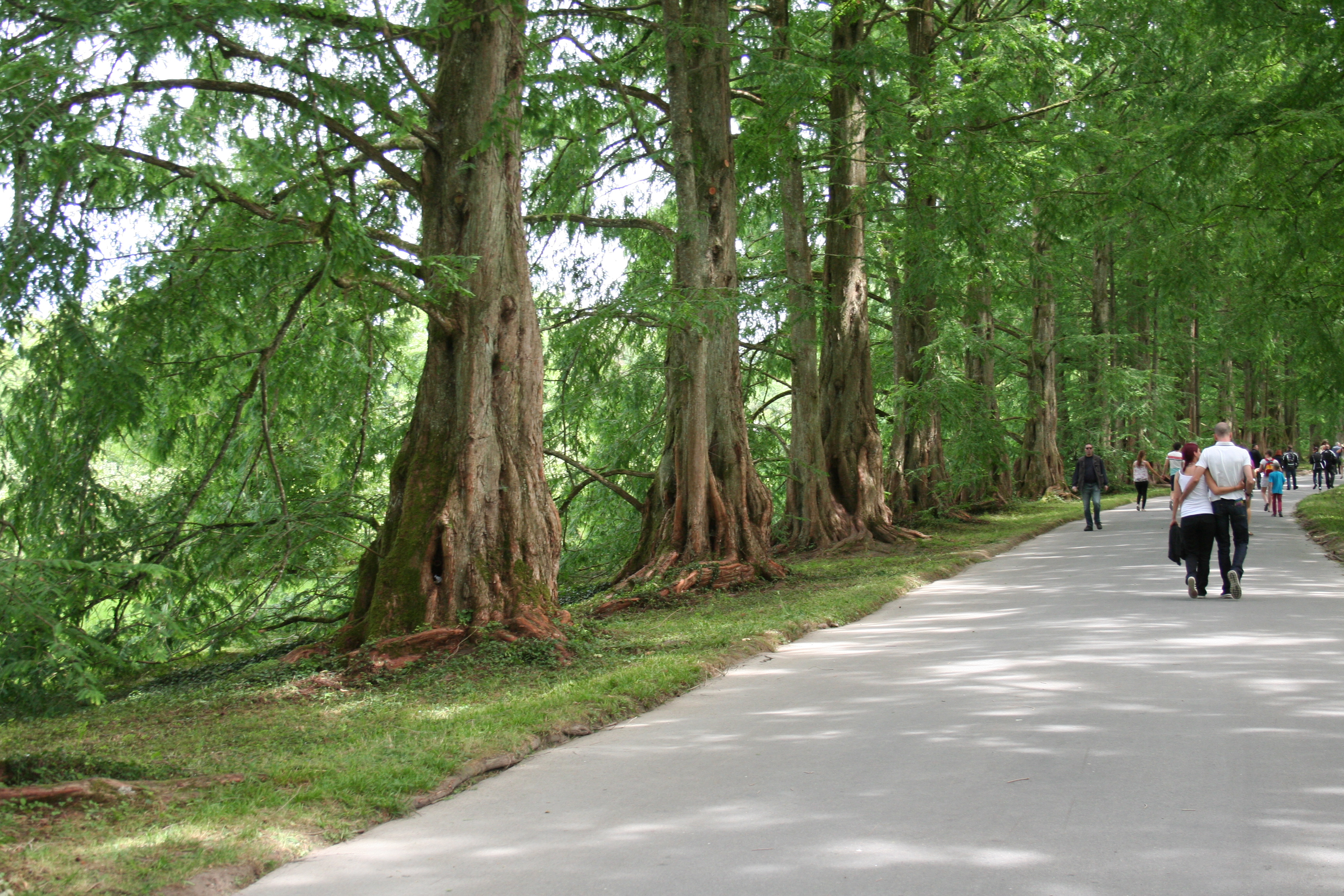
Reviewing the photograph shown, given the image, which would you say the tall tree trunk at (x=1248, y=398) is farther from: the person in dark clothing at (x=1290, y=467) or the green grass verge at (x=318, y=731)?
the green grass verge at (x=318, y=731)

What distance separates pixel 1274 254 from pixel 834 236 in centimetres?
809

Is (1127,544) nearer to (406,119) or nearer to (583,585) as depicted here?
(583,585)

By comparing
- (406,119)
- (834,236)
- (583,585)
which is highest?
(834,236)

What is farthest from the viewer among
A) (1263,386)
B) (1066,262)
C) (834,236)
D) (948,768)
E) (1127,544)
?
(1263,386)

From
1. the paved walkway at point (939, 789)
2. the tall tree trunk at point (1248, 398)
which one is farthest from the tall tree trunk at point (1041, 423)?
the paved walkway at point (939, 789)

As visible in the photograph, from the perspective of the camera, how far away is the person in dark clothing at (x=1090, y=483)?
84.8 feet

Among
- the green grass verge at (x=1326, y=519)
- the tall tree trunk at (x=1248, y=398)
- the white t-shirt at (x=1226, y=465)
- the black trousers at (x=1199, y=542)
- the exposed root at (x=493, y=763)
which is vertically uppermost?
the tall tree trunk at (x=1248, y=398)

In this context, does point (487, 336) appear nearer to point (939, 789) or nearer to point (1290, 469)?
point (939, 789)

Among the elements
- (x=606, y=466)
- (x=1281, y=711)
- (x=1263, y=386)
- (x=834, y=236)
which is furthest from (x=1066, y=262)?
(x=1263, y=386)

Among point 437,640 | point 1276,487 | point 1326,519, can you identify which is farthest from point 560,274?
point 1276,487

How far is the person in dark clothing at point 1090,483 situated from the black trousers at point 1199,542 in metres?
12.3

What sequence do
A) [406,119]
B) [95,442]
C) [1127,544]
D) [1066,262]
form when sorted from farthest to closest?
[1066,262]
[1127,544]
[406,119]
[95,442]

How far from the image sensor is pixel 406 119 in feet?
35.5

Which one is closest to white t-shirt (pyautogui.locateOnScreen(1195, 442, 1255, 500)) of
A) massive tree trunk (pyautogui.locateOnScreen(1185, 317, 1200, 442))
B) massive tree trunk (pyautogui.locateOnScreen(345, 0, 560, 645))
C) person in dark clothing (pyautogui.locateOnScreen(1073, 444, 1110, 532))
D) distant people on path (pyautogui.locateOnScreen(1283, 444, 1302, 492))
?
massive tree trunk (pyautogui.locateOnScreen(345, 0, 560, 645))
